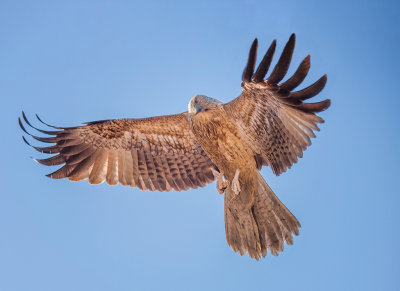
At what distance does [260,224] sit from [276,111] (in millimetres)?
1497

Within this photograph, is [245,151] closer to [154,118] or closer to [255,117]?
[255,117]

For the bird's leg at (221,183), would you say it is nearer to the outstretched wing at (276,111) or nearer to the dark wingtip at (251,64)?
the outstretched wing at (276,111)

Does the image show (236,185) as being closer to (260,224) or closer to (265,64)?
(260,224)

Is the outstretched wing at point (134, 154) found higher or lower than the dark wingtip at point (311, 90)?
higher

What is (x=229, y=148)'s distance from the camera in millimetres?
6730

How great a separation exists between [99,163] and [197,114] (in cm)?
189

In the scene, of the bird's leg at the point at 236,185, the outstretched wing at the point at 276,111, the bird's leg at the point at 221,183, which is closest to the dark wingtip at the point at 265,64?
the outstretched wing at the point at 276,111

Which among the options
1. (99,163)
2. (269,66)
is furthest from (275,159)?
(99,163)

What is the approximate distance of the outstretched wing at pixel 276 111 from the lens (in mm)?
5754

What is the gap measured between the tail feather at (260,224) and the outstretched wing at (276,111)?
45 cm

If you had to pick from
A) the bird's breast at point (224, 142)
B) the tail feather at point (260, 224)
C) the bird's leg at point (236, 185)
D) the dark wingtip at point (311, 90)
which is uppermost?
the bird's breast at point (224, 142)

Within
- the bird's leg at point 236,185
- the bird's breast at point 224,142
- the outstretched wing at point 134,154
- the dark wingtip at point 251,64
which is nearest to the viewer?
the dark wingtip at point 251,64

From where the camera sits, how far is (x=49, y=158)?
738 cm

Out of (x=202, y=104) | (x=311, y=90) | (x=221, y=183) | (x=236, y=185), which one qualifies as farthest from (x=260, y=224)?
(x=311, y=90)
